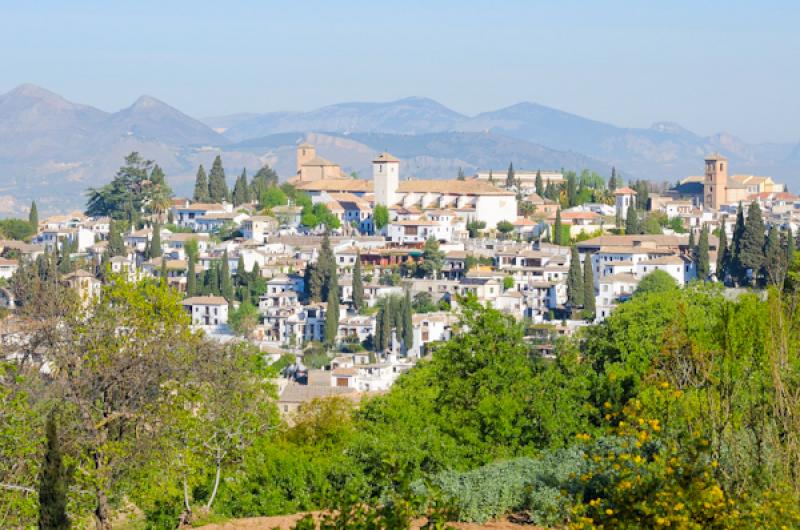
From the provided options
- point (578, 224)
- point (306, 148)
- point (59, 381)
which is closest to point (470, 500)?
point (59, 381)

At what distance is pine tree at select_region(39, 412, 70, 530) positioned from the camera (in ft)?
38.9

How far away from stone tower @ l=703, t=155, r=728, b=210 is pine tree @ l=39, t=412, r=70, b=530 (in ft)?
260

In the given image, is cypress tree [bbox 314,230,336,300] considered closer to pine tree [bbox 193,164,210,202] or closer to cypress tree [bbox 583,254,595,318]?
cypress tree [bbox 583,254,595,318]

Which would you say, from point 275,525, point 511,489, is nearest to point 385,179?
point 275,525

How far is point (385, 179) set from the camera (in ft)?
244

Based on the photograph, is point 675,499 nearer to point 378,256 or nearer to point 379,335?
point 379,335

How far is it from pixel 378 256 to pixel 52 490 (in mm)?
51751

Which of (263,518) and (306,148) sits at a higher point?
(306,148)

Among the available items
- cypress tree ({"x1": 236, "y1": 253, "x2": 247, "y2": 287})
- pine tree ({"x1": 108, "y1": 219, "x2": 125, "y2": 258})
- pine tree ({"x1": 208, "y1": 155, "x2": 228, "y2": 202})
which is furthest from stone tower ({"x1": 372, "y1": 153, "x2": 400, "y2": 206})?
pine tree ({"x1": 108, "y1": 219, "x2": 125, "y2": 258})

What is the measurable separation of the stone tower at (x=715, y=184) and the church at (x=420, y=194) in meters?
20.0

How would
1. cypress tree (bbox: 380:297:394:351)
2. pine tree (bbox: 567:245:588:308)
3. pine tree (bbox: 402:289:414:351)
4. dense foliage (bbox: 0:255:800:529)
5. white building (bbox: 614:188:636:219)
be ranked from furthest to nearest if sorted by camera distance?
white building (bbox: 614:188:636:219)
pine tree (bbox: 567:245:588:308)
pine tree (bbox: 402:289:414:351)
cypress tree (bbox: 380:297:394:351)
dense foliage (bbox: 0:255:800:529)

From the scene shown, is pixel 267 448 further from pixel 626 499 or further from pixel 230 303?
pixel 230 303

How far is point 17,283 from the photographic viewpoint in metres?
50.6

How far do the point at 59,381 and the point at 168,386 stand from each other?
1.20m
